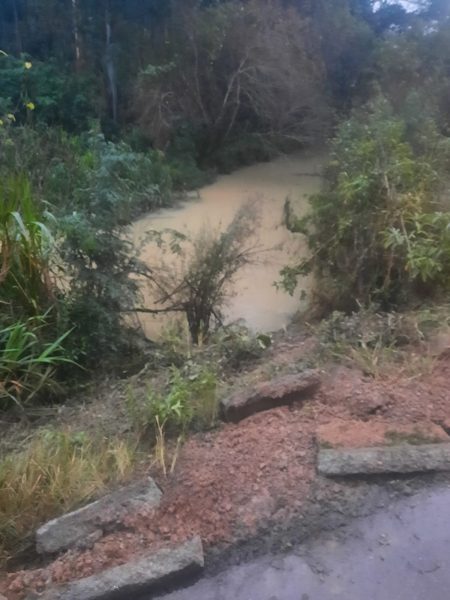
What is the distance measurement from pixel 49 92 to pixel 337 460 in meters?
10.3

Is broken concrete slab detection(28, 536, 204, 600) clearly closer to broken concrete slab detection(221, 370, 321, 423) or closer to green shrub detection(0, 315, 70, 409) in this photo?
broken concrete slab detection(221, 370, 321, 423)

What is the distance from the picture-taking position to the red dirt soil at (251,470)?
2645 mm

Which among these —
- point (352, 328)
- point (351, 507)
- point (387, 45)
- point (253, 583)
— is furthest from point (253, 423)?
point (387, 45)

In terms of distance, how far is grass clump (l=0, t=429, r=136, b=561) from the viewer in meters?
2.86

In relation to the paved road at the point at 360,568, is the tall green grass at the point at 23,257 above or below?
above

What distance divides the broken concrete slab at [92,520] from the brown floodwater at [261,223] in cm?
259

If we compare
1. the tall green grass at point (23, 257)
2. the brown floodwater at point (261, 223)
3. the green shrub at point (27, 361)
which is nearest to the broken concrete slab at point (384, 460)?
the green shrub at point (27, 361)

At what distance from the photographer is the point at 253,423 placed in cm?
335

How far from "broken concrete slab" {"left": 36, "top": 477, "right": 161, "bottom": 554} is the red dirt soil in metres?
0.04

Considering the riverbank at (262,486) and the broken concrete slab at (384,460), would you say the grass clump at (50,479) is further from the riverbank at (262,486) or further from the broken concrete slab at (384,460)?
the broken concrete slab at (384,460)

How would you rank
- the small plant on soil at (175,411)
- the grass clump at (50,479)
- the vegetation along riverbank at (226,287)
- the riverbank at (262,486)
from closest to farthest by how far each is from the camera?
the riverbank at (262,486), the grass clump at (50,479), the vegetation along riverbank at (226,287), the small plant on soil at (175,411)

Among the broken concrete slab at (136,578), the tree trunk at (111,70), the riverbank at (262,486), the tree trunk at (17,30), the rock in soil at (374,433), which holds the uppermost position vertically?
the tree trunk at (17,30)

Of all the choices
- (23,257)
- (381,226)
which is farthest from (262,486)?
(381,226)

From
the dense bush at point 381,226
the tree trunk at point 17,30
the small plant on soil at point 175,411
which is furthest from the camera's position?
the tree trunk at point 17,30
